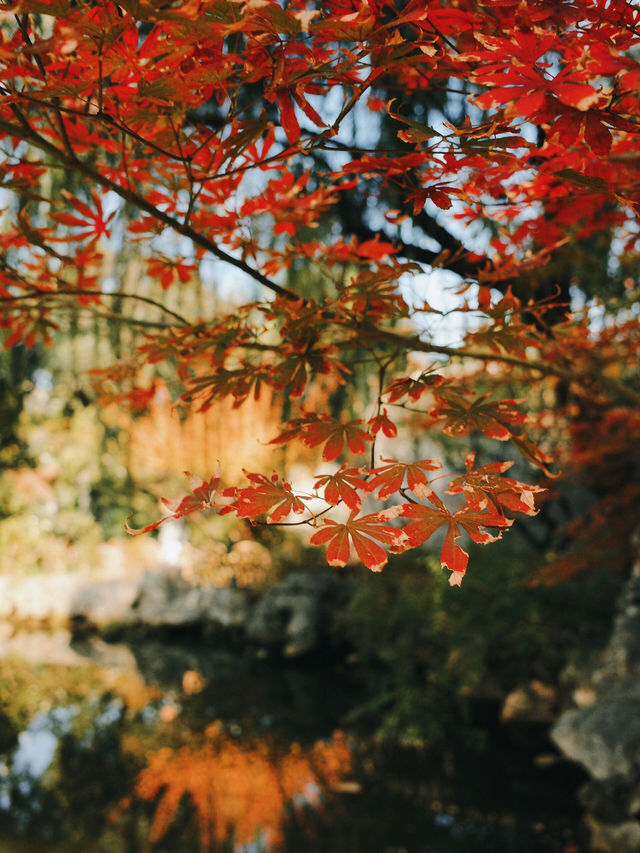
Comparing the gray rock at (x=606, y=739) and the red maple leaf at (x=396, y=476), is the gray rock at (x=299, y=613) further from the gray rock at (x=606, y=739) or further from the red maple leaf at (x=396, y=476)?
the red maple leaf at (x=396, y=476)

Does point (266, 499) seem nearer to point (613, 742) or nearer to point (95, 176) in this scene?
point (95, 176)

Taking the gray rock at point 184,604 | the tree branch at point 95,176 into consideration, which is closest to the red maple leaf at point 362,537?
the tree branch at point 95,176

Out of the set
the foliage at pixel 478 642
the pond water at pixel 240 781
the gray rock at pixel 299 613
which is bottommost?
the gray rock at pixel 299 613

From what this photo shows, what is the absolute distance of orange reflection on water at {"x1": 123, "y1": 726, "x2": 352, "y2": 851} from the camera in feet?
8.75

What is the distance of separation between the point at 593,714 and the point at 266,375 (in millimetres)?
2558

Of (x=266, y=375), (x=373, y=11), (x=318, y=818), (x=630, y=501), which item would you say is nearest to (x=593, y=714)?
(x=630, y=501)

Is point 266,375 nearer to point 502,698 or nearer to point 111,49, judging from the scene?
point 111,49

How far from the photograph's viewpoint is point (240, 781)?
3.10m

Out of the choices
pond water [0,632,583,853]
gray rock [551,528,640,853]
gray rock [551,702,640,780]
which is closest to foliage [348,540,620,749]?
pond water [0,632,583,853]

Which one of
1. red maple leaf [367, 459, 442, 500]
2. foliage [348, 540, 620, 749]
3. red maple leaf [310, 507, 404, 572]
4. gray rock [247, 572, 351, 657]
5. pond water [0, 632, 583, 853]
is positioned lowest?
gray rock [247, 572, 351, 657]

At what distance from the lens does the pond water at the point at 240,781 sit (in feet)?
8.58

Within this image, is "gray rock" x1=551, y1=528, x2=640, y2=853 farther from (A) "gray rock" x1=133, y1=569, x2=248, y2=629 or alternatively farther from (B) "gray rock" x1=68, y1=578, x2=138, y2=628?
(B) "gray rock" x1=68, y1=578, x2=138, y2=628

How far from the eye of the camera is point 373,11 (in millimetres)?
686

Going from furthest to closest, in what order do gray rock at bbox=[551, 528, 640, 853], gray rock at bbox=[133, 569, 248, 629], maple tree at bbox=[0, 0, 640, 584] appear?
gray rock at bbox=[133, 569, 248, 629], gray rock at bbox=[551, 528, 640, 853], maple tree at bbox=[0, 0, 640, 584]
